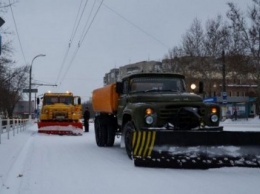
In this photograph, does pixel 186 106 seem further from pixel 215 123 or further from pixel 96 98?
pixel 96 98

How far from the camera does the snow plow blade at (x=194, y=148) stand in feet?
34.4

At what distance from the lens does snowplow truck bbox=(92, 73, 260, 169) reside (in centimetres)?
1052

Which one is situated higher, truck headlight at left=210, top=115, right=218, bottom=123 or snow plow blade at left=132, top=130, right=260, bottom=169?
truck headlight at left=210, top=115, right=218, bottom=123

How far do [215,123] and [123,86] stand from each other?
3.33 m

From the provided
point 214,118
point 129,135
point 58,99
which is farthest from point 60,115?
point 214,118

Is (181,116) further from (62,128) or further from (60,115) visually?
(60,115)

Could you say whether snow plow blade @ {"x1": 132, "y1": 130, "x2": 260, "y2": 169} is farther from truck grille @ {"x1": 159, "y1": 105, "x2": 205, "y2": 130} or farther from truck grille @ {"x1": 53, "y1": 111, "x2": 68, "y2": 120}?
truck grille @ {"x1": 53, "y1": 111, "x2": 68, "y2": 120}

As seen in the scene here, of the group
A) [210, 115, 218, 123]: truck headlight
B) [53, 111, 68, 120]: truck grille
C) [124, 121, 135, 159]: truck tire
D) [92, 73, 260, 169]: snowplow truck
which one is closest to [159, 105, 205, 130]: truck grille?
[92, 73, 260, 169]: snowplow truck

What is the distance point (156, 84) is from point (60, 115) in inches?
558

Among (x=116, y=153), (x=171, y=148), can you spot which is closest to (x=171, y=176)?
(x=171, y=148)

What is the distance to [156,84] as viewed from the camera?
13336 mm

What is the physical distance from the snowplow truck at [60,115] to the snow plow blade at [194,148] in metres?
15.2

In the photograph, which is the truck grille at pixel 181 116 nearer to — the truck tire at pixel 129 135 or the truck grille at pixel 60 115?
the truck tire at pixel 129 135

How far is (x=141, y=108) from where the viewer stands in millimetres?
11430
